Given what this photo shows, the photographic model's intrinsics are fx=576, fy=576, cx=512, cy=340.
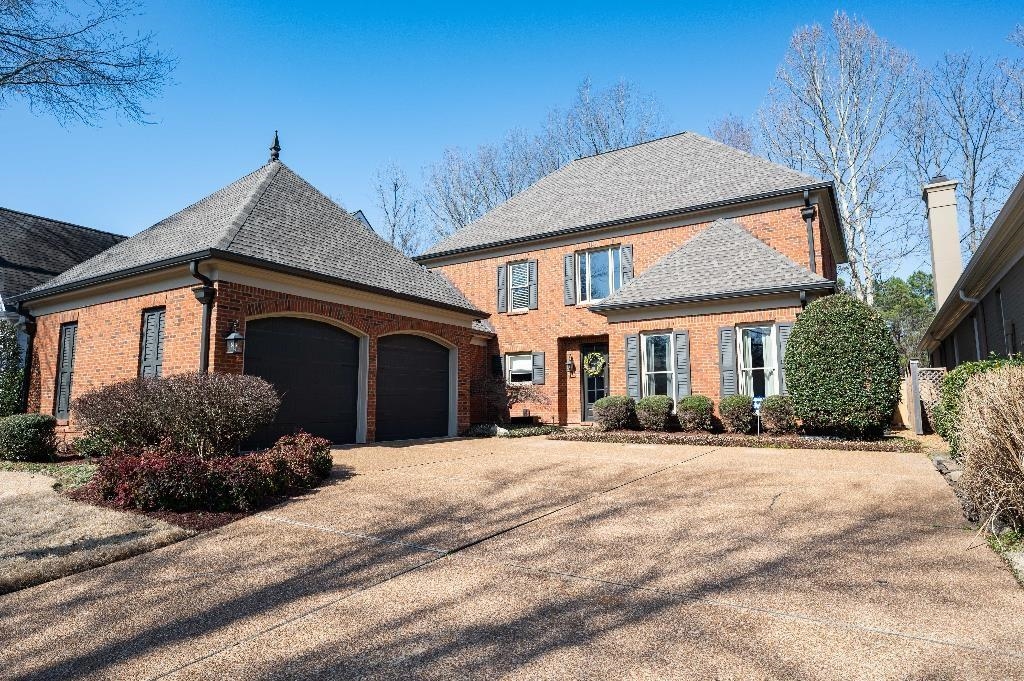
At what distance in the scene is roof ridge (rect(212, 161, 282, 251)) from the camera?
9633mm

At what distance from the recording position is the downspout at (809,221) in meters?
14.6

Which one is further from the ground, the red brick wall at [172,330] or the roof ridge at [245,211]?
the roof ridge at [245,211]

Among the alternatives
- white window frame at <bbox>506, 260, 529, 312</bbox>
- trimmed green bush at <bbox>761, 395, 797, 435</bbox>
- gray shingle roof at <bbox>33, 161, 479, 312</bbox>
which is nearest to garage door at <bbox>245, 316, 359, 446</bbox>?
gray shingle roof at <bbox>33, 161, 479, 312</bbox>

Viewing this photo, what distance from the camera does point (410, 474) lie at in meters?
7.84

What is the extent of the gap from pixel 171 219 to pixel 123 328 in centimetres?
366

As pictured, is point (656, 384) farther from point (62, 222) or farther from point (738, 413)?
point (62, 222)

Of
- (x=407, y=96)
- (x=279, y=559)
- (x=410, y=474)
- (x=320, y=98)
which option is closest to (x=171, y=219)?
(x=320, y=98)

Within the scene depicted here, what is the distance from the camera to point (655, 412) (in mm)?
13141

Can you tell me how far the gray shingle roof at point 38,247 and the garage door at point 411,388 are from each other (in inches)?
386

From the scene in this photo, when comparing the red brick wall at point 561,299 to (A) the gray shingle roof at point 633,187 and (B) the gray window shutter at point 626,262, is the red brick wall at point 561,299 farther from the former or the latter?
(A) the gray shingle roof at point 633,187

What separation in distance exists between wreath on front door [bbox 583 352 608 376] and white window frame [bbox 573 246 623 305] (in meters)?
1.61

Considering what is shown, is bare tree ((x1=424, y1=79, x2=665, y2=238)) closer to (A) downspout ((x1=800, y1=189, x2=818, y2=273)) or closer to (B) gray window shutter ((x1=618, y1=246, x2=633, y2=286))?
(B) gray window shutter ((x1=618, y1=246, x2=633, y2=286))

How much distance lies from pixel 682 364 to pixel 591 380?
4.21 m

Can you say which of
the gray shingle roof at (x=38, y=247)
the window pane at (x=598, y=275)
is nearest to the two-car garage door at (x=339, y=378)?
the window pane at (x=598, y=275)
